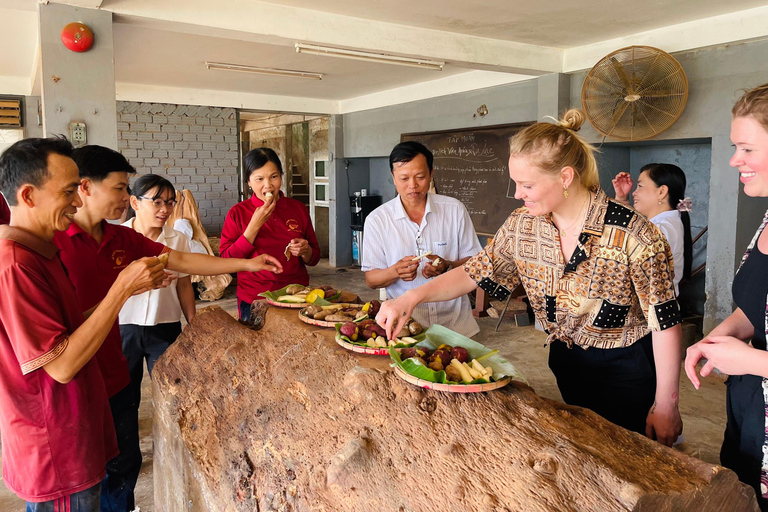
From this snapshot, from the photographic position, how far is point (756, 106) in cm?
126

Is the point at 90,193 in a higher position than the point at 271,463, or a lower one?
higher

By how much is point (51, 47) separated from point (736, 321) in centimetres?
398

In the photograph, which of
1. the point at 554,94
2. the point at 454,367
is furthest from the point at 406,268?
the point at 554,94

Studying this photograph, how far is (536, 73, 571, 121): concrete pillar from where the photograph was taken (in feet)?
18.8

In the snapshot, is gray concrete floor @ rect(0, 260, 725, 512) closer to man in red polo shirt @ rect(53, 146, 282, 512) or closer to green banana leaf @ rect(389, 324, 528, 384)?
man in red polo shirt @ rect(53, 146, 282, 512)

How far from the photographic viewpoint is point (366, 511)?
1.27 m

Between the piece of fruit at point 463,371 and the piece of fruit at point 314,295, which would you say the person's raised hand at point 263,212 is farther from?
the piece of fruit at point 463,371

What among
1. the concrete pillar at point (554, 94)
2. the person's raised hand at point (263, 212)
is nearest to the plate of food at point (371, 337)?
the person's raised hand at point (263, 212)

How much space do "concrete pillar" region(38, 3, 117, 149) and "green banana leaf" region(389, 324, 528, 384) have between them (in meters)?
2.90

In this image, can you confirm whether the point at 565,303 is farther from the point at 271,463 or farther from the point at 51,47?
the point at 51,47

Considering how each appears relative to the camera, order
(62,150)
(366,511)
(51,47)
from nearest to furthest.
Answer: (366,511), (62,150), (51,47)

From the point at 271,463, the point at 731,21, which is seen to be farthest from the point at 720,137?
the point at 271,463

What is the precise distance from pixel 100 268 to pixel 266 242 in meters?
0.99

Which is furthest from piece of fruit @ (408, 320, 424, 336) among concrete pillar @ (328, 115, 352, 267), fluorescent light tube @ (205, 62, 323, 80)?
concrete pillar @ (328, 115, 352, 267)
